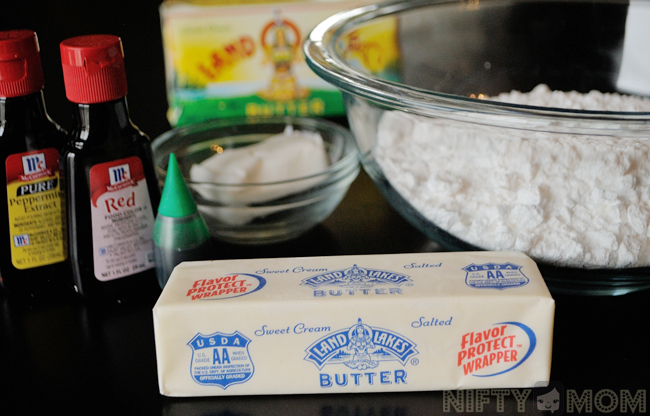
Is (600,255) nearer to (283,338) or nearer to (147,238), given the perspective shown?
(283,338)

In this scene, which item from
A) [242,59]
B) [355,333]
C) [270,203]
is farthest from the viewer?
[242,59]

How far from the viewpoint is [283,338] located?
1.66ft

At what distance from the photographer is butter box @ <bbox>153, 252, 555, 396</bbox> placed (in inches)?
19.6

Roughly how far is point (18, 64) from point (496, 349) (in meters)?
0.54

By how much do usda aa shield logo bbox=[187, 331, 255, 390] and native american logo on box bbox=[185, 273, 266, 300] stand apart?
34mm

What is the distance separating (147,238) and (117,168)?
0.29ft

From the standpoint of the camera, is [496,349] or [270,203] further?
[270,203]

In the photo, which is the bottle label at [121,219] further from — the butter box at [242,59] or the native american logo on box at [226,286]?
the butter box at [242,59]

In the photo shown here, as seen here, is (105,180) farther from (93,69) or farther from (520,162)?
(520,162)

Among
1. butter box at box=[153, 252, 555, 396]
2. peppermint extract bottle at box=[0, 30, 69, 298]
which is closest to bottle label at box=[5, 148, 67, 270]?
peppermint extract bottle at box=[0, 30, 69, 298]

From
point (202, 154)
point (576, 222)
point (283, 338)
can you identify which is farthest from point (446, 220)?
point (202, 154)

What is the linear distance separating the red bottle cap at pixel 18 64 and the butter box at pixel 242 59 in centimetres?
54

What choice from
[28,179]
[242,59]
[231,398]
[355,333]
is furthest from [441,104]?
[242,59]

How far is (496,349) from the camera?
510 millimetres
